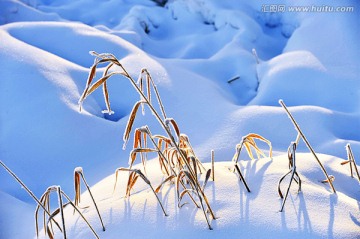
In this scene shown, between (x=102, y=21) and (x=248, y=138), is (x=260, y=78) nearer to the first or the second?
(x=248, y=138)

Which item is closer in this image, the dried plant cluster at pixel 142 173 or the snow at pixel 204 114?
the dried plant cluster at pixel 142 173

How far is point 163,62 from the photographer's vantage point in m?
2.62

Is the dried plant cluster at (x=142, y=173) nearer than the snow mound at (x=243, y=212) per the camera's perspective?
Yes

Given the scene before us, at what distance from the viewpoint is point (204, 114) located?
1988 mm

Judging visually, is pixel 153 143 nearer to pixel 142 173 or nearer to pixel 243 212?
pixel 142 173

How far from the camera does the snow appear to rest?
3.31ft

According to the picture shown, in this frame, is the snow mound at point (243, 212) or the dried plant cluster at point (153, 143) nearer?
the dried plant cluster at point (153, 143)

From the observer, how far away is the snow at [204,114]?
101 cm

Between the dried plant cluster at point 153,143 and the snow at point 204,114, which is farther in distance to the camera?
the snow at point 204,114

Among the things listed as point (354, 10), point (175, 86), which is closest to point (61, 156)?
point (175, 86)

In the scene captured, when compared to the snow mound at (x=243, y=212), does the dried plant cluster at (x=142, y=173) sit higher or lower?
higher

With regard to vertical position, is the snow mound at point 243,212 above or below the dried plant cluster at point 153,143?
below

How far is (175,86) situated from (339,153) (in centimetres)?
105

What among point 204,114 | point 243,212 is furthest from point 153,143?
point 204,114
